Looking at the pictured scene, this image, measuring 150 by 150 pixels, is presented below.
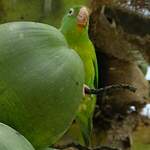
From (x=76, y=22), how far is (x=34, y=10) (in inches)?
29.8

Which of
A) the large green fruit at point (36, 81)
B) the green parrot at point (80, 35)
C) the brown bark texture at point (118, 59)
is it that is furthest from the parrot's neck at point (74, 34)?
the brown bark texture at point (118, 59)

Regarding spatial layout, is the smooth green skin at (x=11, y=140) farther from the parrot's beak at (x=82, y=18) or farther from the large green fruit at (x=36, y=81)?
the parrot's beak at (x=82, y=18)

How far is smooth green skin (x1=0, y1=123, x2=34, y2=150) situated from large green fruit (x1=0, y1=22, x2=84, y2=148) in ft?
0.17

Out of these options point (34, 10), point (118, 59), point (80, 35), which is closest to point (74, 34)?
point (80, 35)

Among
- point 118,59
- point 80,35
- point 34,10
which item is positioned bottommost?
point 118,59

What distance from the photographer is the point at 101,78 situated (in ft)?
7.68

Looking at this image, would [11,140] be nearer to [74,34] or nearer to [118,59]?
[74,34]

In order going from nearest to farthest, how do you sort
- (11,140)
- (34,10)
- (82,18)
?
(11,140)
(82,18)
(34,10)

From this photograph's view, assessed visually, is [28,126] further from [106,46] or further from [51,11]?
[106,46]

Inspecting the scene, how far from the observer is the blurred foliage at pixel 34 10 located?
1.77 m

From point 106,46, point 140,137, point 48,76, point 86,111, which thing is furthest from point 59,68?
point 106,46

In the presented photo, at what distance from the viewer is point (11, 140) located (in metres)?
0.61

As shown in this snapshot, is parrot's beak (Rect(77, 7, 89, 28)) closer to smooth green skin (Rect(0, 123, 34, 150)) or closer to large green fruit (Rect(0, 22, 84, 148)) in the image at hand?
large green fruit (Rect(0, 22, 84, 148))

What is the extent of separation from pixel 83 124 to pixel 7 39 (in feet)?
3.22
